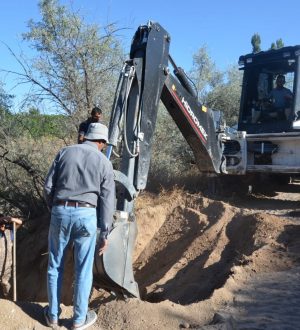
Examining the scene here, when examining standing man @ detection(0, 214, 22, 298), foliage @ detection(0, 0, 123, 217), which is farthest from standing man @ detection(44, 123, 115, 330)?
foliage @ detection(0, 0, 123, 217)

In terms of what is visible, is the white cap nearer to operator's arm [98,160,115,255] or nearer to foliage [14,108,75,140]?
operator's arm [98,160,115,255]

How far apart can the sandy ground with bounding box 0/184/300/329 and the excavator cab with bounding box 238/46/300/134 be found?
70.0 inches

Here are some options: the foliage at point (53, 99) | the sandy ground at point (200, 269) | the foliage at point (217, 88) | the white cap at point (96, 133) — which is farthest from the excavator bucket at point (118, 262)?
the foliage at point (217, 88)

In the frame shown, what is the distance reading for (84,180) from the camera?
4.62 m

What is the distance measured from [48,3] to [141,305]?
28.2 ft

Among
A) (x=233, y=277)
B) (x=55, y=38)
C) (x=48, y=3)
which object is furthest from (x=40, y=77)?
(x=233, y=277)

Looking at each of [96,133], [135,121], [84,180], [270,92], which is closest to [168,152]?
[270,92]

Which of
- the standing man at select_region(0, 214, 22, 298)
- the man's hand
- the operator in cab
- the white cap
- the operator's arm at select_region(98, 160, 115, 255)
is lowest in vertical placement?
the standing man at select_region(0, 214, 22, 298)

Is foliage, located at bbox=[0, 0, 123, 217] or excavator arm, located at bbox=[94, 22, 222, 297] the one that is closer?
excavator arm, located at bbox=[94, 22, 222, 297]

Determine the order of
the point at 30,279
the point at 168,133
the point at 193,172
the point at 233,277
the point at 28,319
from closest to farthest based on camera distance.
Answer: the point at 28,319, the point at 233,277, the point at 30,279, the point at 193,172, the point at 168,133

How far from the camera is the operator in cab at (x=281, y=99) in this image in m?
10.7

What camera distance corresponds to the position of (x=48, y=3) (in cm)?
1159

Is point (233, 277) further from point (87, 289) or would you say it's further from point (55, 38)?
point (55, 38)

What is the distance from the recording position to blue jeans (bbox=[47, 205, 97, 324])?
4.59 m
